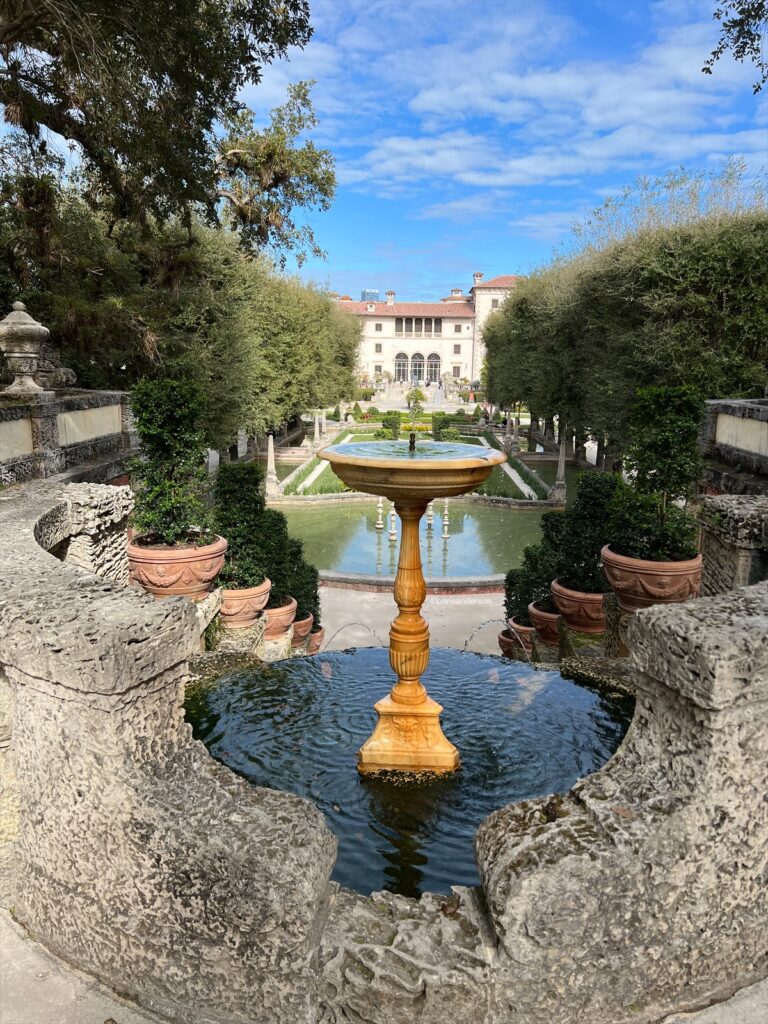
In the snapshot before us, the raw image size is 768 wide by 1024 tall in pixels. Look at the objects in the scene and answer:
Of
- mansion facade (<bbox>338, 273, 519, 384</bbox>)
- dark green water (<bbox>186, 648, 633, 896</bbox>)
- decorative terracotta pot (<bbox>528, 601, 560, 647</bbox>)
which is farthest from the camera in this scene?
mansion facade (<bbox>338, 273, 519, 384</bbox>)

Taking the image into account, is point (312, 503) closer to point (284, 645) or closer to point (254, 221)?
point (254, 221)

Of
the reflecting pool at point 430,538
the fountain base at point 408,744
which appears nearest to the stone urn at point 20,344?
the fountain base at point 408,744

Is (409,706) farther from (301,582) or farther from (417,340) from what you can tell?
(417,340)

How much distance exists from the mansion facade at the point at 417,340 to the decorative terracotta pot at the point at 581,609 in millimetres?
72240

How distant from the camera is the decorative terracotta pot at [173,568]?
5.93 meters

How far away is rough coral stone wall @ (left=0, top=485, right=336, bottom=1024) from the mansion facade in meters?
76.5

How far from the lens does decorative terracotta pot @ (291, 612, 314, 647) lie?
8477 millimetres

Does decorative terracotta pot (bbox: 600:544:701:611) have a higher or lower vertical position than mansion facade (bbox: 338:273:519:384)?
lower

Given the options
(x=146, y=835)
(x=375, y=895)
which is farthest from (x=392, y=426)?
(x=146, y=835)

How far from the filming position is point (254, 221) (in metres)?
15.6

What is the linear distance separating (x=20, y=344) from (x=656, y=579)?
Result: 22.0 ft

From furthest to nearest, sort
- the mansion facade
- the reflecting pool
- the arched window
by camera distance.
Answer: the arched window → the mansion facade → the reflecting pool

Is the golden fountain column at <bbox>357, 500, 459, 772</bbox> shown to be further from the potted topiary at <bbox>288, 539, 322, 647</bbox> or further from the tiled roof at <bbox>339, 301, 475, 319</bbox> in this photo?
the tiled roof at <bbox>339, 301, 475, 319</bbox>

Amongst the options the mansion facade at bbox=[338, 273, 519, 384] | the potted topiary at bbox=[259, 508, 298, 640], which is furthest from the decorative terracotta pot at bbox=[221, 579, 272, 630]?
the mansion facade at bbox=[338, 273, 519, 384]
